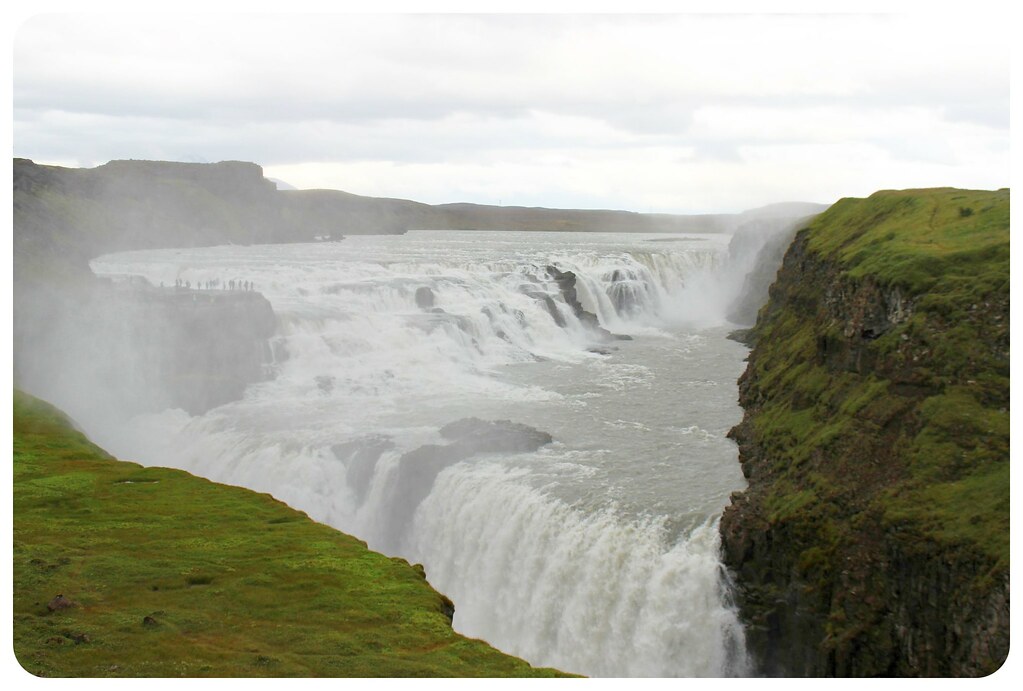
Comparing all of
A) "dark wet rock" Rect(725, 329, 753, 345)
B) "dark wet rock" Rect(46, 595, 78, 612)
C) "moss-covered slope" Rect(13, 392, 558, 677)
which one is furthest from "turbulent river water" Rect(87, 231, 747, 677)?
"dark wet rock" Rect(46, 595, 78, 612)

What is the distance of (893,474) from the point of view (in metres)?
19.4

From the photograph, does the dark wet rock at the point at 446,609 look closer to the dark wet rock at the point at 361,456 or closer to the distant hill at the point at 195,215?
the dark wet rock at the point at 361,456

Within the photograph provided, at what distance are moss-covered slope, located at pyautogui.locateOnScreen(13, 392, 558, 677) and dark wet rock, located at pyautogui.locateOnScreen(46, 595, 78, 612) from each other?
0.03 metres

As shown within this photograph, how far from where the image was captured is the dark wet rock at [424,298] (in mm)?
48062

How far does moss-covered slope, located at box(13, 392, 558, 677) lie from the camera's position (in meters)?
13.0

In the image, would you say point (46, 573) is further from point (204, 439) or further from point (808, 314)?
point (808, 314)

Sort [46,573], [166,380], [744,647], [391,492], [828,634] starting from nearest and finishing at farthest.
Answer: [46,573] → [828,634] → [744,647] → [391,492] → [166,380]

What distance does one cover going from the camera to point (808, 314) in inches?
1240

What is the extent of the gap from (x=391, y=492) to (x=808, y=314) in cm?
1577

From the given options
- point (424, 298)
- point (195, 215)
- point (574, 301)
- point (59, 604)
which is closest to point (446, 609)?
point (59, 604)

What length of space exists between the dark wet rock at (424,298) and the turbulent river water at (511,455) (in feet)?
0.39

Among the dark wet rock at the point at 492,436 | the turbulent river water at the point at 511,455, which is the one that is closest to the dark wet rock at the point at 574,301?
the turbulent river water at the point at 511,455

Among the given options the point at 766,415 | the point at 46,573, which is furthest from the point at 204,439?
the point at 766,415

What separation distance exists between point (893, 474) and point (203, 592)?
14.1 metres
